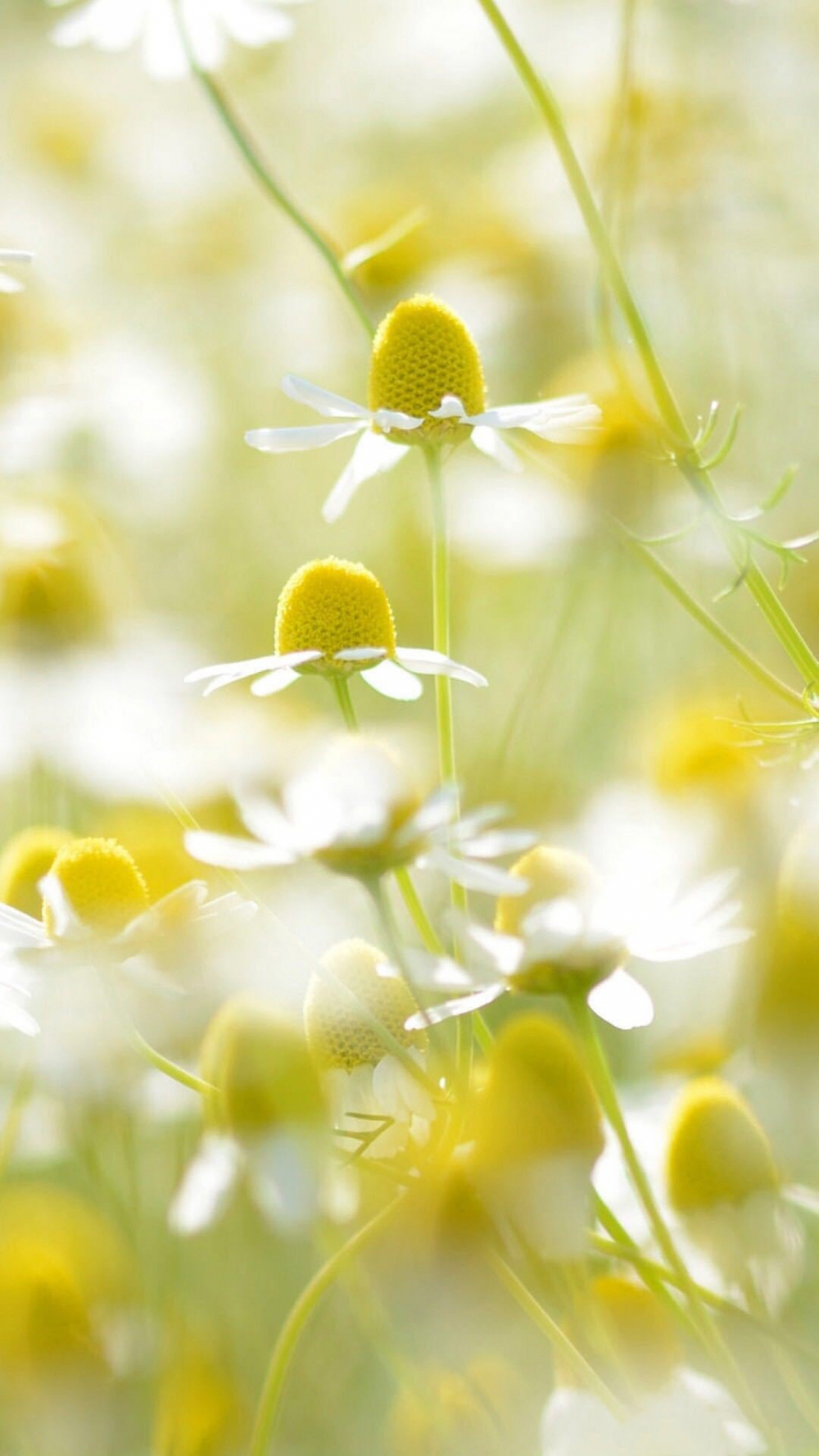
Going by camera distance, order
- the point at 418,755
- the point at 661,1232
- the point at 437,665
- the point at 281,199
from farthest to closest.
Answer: the point at 418,755 < the point at 281,199 < the point at 437,665 < the point at 661,1232

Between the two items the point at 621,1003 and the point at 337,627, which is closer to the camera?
the point at 621,1003

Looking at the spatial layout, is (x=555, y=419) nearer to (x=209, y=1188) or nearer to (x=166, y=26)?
(x=209, y=1188)

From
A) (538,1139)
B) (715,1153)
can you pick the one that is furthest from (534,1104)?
(715,1153)

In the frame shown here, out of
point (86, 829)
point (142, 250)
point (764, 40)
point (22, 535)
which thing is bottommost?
point (86, 829)

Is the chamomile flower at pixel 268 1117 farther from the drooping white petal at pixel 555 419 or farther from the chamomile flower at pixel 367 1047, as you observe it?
the drooping white petal at pixel 555 419

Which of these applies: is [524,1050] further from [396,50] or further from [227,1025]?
[396,50]

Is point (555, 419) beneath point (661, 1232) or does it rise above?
above

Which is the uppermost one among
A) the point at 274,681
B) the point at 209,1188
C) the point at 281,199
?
the point at 281,199

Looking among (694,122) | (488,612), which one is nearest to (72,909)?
(488,612)
